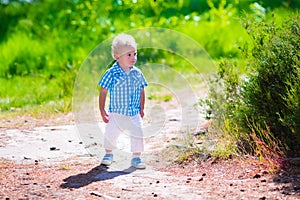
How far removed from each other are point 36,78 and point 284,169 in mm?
5247

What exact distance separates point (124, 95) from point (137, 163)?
0.56 metres

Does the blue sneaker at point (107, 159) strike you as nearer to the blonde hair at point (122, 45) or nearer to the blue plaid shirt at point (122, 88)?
the blue plaid shirt at point (122, 88)

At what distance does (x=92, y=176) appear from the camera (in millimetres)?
5172

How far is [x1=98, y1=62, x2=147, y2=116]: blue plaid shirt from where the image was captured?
5.43 meters

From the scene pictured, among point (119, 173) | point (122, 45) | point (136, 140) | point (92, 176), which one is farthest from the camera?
point (136, 140)

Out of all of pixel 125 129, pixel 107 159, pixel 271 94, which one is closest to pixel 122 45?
pixel 125 129

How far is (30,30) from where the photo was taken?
11.5 metres

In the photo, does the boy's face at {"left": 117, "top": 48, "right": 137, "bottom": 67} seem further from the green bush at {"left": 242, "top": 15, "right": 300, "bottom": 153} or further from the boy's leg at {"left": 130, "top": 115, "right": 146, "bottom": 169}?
the green bush at {"left": 242, "top": 15, "right": 300, "bottom": 153}

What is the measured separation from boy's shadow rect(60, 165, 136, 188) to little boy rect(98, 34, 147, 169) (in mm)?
122

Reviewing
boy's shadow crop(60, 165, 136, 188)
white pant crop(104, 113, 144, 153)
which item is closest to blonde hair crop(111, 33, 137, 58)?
white pant crop(104, 113, 144, 153)

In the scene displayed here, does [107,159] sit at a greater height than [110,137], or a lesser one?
lesser

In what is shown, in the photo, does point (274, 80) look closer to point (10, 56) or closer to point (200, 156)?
point (200, 156)

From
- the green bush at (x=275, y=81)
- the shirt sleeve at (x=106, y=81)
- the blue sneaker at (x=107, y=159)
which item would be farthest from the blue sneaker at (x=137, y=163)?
the green bush at (x=275, y=81)

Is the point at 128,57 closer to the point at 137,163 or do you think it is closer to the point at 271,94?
the point at 137,163
